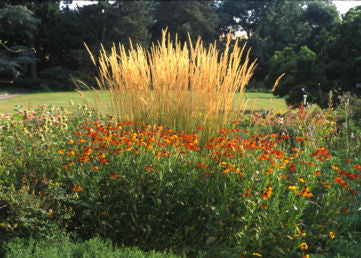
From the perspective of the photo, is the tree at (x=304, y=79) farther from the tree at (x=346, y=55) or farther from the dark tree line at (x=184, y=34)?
the tree at (x=346, y=55)

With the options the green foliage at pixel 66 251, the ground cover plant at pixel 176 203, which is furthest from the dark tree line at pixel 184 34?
the green foliage at pixel 66 251

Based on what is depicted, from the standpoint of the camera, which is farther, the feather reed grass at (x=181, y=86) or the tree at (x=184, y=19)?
the tree at (x=184, y=19)

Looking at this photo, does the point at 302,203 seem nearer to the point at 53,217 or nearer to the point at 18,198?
the point at 53,217

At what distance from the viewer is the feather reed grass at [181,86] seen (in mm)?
4258

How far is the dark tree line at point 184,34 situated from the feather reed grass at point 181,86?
704 centimetres

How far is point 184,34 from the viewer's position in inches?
1091

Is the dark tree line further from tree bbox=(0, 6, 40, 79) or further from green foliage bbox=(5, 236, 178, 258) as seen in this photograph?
green foliage bbox=(5, 236, 178, 258)

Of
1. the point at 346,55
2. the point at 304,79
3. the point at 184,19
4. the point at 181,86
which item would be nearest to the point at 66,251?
the point at 181,86

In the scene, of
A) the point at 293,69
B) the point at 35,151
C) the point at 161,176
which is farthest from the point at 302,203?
the point at 293,69

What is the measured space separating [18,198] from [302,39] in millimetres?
33222

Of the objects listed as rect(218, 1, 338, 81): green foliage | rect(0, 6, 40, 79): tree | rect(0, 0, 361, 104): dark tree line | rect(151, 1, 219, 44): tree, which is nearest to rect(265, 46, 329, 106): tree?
rect(0, 0, 361, 104): dark tree line

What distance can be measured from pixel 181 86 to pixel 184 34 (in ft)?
80.0

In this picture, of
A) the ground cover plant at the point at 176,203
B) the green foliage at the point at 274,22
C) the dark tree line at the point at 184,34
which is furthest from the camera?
the green foliage at the point at 274,22

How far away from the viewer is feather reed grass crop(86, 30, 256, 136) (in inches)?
168
